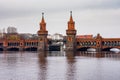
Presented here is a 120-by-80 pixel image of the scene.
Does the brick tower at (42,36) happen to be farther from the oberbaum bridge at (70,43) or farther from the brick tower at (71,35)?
the brick tower at (71,35)

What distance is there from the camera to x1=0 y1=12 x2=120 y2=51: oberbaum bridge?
144 meters

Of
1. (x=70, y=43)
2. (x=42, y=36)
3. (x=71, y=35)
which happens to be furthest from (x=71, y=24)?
(x=42, y=36)

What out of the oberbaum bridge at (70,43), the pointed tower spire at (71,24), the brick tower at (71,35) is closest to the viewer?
the oberbaum bridge at (70,43)

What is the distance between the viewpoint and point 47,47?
160250 millimetres

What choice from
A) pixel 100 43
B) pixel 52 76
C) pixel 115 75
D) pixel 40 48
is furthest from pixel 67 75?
pixel 40 48

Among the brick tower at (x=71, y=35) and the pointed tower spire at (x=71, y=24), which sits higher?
the pointed tower spire at (x=71, y=24)

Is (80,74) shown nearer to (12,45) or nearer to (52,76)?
(52,76)

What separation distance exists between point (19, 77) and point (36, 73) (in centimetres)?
444

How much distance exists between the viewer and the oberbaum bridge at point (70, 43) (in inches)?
5669

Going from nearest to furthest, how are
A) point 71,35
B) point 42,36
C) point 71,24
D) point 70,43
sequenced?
1. point 70,43
2. point 71,35
3. point 71,24
4. point 42,36

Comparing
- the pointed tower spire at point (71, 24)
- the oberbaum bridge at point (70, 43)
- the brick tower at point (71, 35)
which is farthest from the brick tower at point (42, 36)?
the pointed tower spire at point (71, 24)

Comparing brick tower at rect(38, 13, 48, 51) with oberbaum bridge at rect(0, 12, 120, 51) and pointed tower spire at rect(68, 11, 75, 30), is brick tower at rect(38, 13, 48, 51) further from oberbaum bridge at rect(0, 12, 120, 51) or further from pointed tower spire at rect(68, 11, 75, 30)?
pointed tower spire at rect(68, 11, 75, 30)

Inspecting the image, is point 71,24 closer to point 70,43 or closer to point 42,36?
point 70,43

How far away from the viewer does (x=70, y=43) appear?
488 feet
